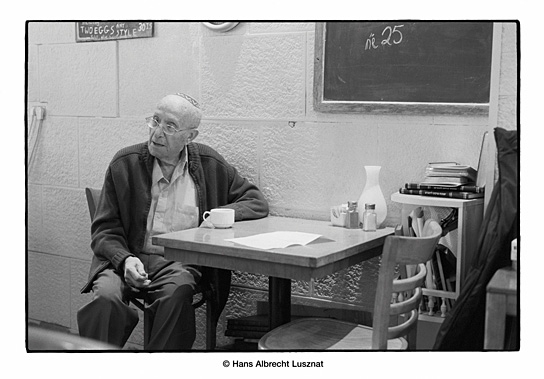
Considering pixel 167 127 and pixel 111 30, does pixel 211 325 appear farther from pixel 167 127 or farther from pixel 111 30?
pixel 111 30

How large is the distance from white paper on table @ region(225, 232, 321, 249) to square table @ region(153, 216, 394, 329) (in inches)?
1.2

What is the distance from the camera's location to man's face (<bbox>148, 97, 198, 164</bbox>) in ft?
10.9

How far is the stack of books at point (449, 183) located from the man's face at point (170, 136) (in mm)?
909

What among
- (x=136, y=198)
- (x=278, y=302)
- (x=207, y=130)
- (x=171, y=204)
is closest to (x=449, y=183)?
(x=278, y=302)

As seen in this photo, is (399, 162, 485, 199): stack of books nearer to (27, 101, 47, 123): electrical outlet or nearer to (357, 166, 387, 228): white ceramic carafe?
(357, 166, 387, 228): white ceramic carafe

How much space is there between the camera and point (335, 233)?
3.20m

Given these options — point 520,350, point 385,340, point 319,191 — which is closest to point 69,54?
point 319,191

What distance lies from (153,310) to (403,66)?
1352 millimetres

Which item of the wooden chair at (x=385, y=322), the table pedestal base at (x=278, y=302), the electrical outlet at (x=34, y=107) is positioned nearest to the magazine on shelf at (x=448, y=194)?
the wooden chair at (x=385, y=322)

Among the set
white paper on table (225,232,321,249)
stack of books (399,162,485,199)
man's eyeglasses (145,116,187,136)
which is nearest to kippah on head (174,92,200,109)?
man's eyeglasses (145,116,187,136)

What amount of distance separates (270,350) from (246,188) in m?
0.70

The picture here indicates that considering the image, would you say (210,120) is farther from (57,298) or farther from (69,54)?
(57,298)

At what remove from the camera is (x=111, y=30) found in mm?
3307

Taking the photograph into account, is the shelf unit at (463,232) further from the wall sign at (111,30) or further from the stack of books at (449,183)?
the wall sign at (111,30)
